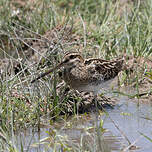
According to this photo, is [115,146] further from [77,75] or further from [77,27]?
[77,27]

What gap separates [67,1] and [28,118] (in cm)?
549

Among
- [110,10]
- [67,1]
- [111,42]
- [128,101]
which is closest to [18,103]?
[128,101]

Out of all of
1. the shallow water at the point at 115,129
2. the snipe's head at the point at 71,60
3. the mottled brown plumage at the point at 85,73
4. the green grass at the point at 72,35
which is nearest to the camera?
the shallow water at the point at 115,129

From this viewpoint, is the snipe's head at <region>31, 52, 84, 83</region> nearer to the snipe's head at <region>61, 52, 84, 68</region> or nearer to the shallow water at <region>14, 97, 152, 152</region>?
the snipe's head at <region>61, 52, 84, 68</region>

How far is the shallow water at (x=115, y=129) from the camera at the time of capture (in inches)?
176

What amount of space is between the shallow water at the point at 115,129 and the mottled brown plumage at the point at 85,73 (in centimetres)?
39

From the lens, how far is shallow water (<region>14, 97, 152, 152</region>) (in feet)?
14.6

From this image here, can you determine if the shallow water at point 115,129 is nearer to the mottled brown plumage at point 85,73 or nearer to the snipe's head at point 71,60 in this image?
the mottled brown plumage at point 85,73

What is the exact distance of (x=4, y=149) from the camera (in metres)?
3.92

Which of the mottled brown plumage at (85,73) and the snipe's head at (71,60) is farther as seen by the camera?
the mottled brown plumage at (85,73)

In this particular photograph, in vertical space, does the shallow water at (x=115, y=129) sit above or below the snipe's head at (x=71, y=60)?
below

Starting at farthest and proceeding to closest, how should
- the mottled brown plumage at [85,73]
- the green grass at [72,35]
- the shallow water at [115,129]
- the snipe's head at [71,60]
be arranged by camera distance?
the mottled brown plumage at [85,73] → the snipe's head at [71,60] → the green grass at [72,35] → the shallow water at [115,129]

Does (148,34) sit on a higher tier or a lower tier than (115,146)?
higher

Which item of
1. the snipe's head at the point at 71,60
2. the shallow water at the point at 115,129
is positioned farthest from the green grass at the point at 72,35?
the shallow water at the point at 115,129
